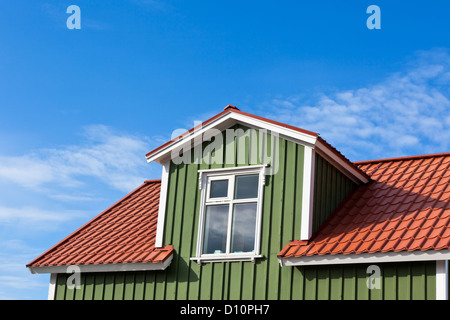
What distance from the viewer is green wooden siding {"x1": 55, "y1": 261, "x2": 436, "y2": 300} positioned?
11.3 metres

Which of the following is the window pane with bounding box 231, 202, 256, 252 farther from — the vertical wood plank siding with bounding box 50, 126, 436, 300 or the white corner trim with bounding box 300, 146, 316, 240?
the white corner trim with bounding box 300, 146, 316, 240

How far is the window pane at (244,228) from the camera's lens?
13070 millimetres

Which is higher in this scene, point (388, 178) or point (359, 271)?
point (388, 178)

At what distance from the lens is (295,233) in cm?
1273

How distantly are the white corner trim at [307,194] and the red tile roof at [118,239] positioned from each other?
9.47ft

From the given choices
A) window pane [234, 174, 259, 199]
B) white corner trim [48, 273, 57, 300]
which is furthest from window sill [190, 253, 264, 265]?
white corner trim [48, 273, 57, 300]

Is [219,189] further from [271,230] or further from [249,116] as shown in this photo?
[249,116]

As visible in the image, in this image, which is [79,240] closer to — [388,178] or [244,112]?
[244,112]

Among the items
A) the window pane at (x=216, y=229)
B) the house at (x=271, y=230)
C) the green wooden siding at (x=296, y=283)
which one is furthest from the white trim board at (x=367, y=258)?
the window pane at (x=216, y=229)

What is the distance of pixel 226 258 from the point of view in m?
13.0

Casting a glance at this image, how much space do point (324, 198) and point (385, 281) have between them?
2.48m

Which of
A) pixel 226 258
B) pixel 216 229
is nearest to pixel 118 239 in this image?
pixel 216 229
